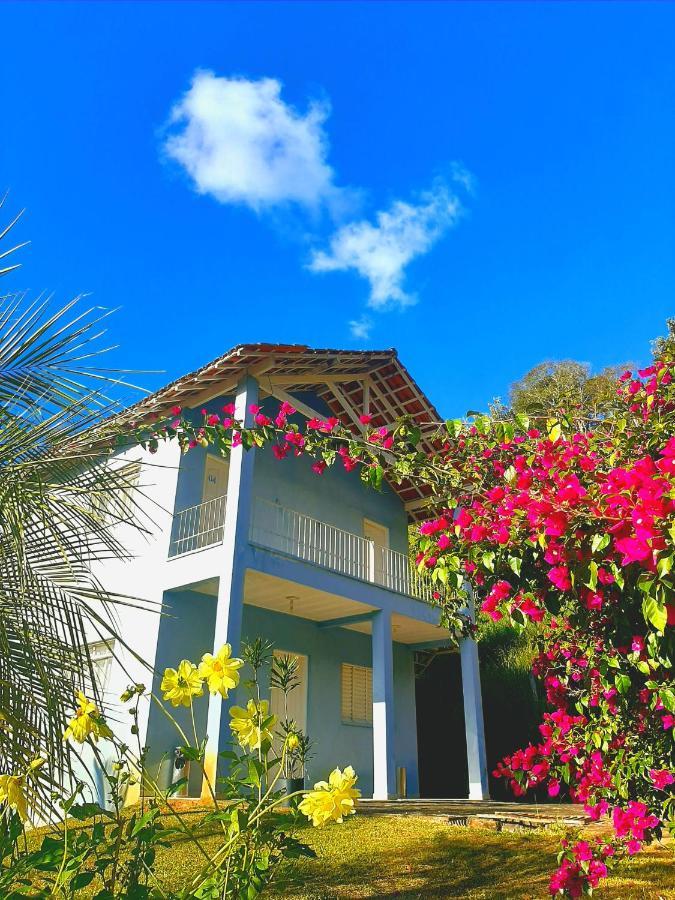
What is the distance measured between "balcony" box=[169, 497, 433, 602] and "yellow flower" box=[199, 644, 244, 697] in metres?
8.08

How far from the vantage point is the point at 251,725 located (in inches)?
81.0

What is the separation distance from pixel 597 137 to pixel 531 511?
8037 millimetres

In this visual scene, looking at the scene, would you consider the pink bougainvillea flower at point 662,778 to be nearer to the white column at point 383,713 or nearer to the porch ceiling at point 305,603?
the porch ceiling at point 305,603

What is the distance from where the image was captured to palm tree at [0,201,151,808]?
289cm

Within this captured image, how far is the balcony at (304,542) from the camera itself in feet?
36.8

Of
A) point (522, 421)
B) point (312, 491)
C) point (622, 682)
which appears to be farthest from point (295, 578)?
point (622, 682)

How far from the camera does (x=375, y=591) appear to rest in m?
12.1

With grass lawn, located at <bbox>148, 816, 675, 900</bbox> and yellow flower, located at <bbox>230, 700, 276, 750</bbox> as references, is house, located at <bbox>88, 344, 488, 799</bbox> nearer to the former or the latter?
grass lawn, located at <bbox>148, 816, 675, 900</bbox>

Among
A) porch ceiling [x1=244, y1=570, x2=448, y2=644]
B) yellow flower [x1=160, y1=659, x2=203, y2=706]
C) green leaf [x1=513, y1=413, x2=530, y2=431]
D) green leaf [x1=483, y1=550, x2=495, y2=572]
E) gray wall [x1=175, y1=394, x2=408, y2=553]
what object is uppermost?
gray wall [x1=175, y1=394, x2=408, y2=553]

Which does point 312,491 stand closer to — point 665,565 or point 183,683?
point 183,683

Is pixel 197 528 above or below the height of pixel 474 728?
above

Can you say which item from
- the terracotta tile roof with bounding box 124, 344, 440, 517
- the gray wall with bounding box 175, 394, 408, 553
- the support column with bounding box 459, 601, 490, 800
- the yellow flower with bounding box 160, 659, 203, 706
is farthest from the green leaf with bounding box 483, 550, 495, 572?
the support column with bounding box 459, 601, 490, 800

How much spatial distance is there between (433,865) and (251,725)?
517cm

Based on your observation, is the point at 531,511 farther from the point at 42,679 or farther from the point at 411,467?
the point at 42,679
